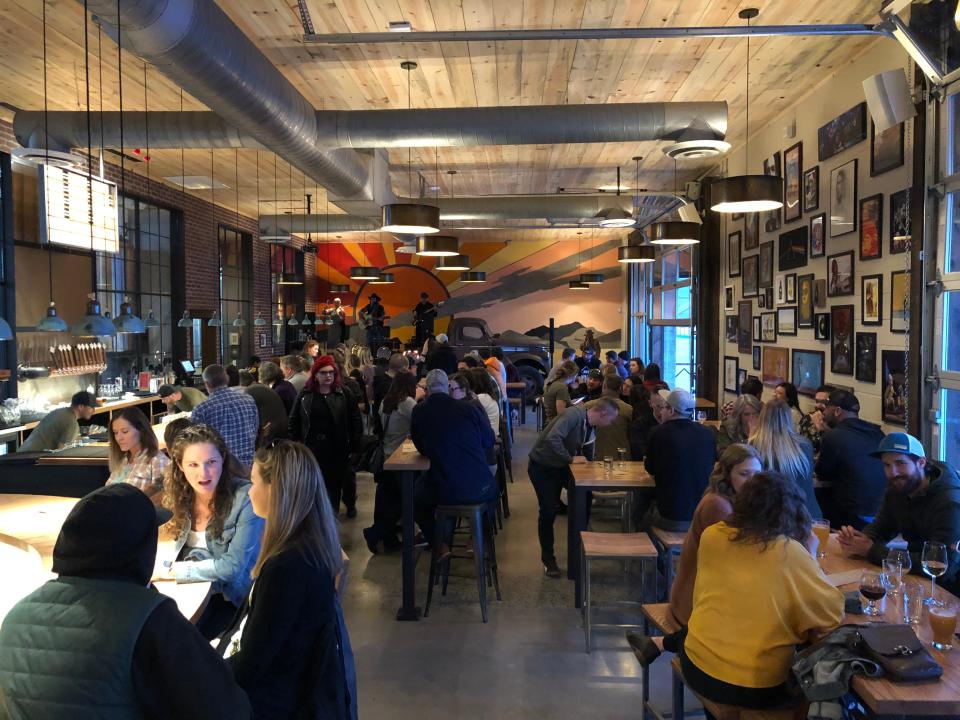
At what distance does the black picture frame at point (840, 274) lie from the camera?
5.97 meters

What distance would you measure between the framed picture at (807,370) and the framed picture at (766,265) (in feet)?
3.42

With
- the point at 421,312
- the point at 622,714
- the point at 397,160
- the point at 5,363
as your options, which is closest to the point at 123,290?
the point at 5,363

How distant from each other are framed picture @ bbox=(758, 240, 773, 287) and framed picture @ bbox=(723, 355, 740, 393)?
1.18 metres

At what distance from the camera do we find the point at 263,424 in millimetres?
6613

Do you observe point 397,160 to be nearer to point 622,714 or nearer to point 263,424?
point 263,424

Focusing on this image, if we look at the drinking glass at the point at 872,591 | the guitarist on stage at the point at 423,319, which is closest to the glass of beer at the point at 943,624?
the drinking glass at the point at 872,591

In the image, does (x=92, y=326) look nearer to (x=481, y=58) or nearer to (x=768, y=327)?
(x=481, y=58)

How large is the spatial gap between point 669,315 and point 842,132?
8162mm

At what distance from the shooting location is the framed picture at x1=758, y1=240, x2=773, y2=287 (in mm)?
7770

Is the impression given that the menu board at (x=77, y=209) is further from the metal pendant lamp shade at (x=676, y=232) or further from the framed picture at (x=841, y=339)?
the framed picture at (x=841, y=339)

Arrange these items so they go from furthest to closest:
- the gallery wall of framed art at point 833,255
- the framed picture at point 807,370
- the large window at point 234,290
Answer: the large window at point 234,290, the framed picture at point 807,370, the gallery wall of framed art at point 833,255

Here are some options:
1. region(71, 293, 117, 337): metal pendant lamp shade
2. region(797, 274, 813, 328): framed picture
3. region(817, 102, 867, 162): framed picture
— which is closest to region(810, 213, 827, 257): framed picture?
region(797, 274, 813, 328): framed picture

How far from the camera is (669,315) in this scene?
14094 mm

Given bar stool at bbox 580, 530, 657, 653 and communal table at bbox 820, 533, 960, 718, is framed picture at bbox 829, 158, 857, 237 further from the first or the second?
communal table at bbox 820, 533, 960, 718
